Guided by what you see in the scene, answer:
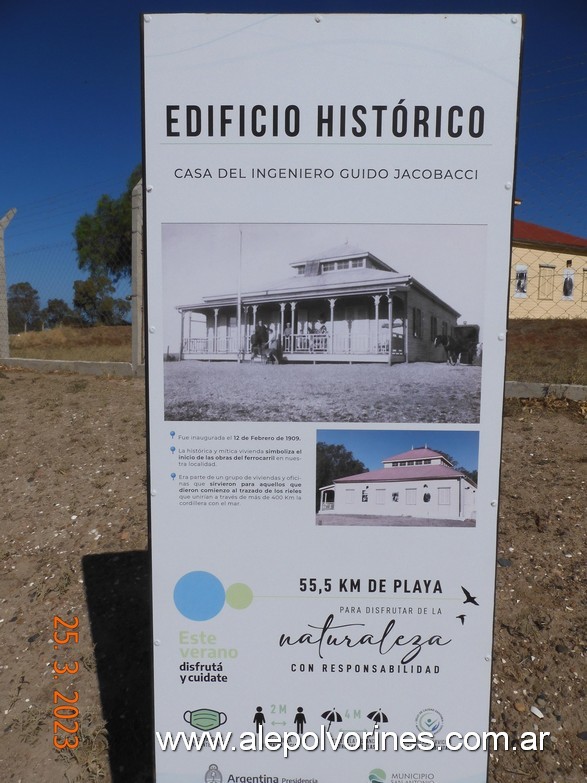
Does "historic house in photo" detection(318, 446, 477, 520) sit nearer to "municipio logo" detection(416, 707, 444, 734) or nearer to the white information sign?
the white information sign

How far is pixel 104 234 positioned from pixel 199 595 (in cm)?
2819

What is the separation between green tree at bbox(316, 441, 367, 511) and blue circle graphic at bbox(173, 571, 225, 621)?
0.48 m

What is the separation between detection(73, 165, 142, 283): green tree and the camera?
25422 mm

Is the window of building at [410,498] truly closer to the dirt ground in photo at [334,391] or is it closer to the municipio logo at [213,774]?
the dirt ground in photo at [334,391]

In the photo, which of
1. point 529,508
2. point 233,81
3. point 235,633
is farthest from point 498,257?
point 529,508

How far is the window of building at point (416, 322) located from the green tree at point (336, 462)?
15.2 inches

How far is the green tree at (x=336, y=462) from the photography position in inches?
67.5

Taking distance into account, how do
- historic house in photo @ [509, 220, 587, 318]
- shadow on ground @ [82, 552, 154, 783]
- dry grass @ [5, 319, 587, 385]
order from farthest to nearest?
historic house in photo @ [509, 220, 587, 318] → dry grass @ [5, 319, 587, 385] → shadow on ground @ [82, 552, 154, 783]

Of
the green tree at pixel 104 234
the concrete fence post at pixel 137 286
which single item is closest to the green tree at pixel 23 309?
the concrete fence post at pixel 137 286

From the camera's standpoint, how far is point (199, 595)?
180 cm

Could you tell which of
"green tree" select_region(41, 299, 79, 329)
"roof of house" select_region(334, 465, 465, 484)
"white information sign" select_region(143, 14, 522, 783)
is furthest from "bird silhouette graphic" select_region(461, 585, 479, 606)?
"green tree" select_region(41, 299, 79, 329)

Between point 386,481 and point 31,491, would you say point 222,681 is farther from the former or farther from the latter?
point 31,491

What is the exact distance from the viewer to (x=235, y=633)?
5.94 ft

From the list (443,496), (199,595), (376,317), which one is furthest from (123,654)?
(376,317)
